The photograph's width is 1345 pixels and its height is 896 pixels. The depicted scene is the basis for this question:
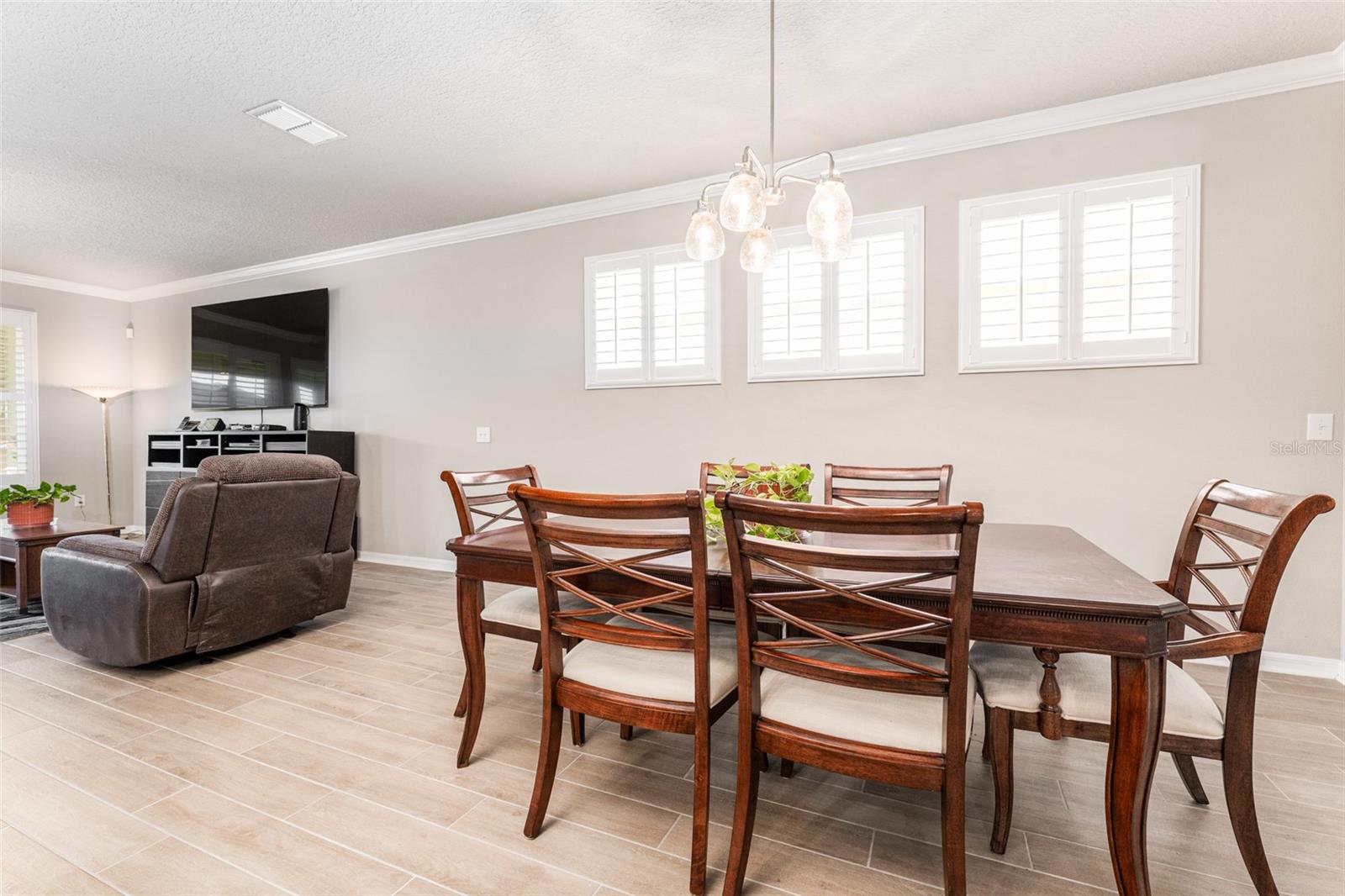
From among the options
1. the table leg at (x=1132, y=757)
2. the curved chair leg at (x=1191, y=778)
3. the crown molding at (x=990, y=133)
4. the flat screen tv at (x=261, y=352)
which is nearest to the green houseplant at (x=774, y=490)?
the table leg at (x=1132, y=757)

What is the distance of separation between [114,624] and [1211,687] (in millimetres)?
4668

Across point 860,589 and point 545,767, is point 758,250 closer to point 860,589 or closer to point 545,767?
point 860,589

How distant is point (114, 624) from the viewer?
270 cm

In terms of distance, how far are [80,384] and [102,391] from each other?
0.31m

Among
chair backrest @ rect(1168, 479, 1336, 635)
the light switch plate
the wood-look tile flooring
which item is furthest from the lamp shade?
the light switch plate

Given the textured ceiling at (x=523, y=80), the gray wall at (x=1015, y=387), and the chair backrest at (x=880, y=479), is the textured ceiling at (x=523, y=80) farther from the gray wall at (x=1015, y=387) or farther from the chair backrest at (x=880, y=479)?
the chair backrest at (x=880, y=479)

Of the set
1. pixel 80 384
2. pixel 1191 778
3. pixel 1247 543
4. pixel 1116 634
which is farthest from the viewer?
pixel 80 384

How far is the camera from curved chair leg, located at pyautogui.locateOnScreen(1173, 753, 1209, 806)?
69.2 inches

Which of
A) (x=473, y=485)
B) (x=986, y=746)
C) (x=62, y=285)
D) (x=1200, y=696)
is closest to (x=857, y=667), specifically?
(x=1200, y=696)

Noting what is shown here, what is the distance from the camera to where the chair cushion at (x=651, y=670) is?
1.53 m

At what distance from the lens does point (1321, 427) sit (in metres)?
2.69

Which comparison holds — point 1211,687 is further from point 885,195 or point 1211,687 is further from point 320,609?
point 320,609

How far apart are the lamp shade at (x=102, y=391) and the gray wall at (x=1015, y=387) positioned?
12.8 feet

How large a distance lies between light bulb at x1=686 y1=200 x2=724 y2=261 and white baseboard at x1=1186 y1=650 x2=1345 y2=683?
2.75 metres
